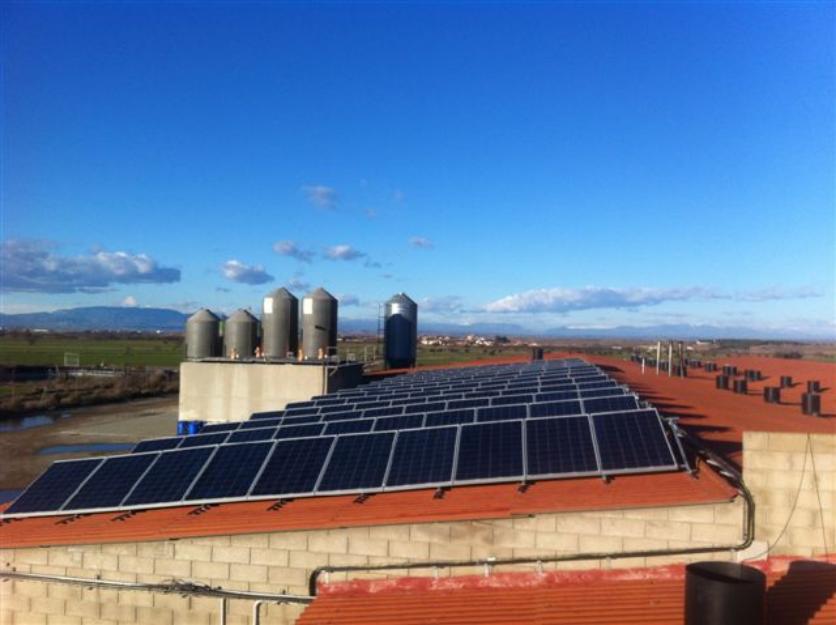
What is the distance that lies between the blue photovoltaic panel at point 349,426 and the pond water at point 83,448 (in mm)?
33564

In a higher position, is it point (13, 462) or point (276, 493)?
point (276, 493)

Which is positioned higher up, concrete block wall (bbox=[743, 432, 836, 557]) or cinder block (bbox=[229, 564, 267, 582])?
concrete block wall (bbox=[743, 432, 836, 557])

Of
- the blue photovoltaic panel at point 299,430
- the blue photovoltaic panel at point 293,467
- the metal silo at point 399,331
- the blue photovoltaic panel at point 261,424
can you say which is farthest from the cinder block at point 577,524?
the metal silo at point 399,331

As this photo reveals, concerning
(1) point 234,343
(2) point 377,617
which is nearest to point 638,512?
(2) point 377,617

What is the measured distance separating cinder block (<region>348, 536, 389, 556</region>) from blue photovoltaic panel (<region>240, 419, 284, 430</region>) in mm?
8348

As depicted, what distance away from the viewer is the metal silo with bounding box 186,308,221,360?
1462 inches

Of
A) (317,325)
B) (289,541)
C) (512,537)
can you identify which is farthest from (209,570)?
(317,325)

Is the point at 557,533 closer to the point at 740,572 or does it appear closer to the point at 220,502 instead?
the point at 740,572

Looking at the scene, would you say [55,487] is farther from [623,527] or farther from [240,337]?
[240,337]

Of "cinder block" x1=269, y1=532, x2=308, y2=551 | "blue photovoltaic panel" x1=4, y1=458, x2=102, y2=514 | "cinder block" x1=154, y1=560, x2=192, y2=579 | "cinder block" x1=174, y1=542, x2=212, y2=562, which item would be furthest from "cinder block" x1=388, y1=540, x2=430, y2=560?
"blue photovoltaic panel" x1=4, y1=458, x2=102, y2=514

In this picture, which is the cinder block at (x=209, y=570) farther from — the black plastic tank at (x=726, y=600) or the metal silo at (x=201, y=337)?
the metal silo at (x=201, y=337)

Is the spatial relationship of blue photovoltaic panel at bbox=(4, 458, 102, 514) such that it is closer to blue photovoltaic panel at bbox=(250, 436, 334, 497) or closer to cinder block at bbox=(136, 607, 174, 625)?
cinder block at bbox=(136, 607, 174, 625)

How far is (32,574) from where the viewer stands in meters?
10.7

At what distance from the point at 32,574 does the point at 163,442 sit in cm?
588
